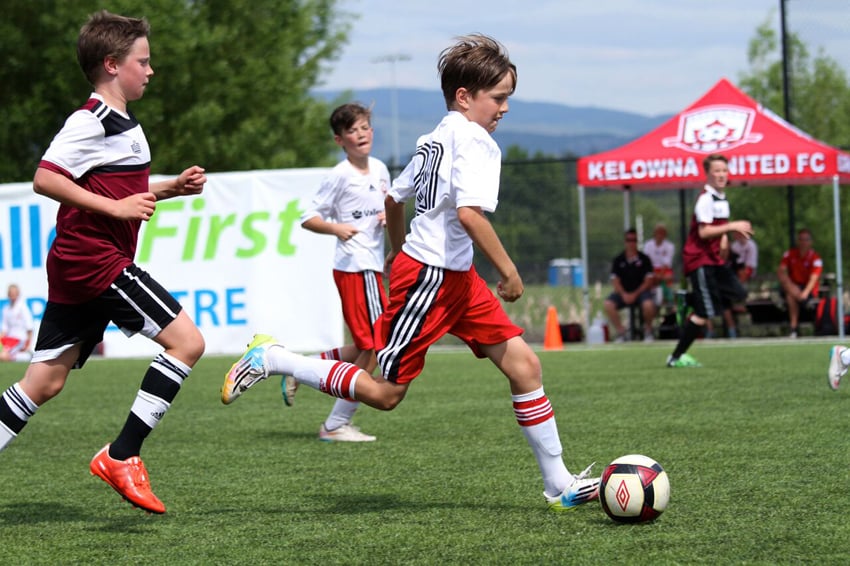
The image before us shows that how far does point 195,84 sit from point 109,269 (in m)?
22.7

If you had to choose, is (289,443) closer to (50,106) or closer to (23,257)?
(23,257)

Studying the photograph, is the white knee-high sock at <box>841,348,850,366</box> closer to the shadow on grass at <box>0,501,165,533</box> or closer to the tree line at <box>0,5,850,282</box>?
the shadow on grass at <box>0,501,165,533</box>

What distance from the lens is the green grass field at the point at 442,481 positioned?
421 centimetres

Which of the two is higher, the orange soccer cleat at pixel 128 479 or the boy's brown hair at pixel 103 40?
the boy's brown hair at pixel 103 40

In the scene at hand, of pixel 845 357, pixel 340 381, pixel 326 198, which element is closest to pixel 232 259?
pixel 326 198

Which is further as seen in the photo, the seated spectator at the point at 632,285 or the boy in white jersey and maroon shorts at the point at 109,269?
the seated spectator at the point at 632,285

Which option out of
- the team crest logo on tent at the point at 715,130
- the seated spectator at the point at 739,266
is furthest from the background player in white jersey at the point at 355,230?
the seated spectator at the point at 739,266

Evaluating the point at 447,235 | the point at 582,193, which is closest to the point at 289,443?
the point at 447,235

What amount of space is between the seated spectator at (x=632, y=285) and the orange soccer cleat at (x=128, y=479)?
13.5 metres

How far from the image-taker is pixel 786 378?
1023 cm

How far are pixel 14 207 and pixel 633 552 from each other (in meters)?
14.8

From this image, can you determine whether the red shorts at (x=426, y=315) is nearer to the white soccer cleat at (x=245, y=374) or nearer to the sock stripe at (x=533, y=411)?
the sock stripe at (x=533, y=411)

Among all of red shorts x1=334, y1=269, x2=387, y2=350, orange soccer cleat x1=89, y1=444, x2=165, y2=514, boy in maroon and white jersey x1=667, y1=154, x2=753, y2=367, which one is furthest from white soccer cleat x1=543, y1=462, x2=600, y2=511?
boy in maroon and white jersey x1=667, y1=154, x2=753, y2=367

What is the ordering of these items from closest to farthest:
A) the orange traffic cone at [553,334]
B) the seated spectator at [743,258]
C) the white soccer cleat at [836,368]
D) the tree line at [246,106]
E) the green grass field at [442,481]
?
1. the green grass field at [442,481]
2. the white soccer cleat at [836,368]
3. the orange traffic cone at [553,334]
4. the seated spectator at [743,258]
5. the tree line at [246,106]
